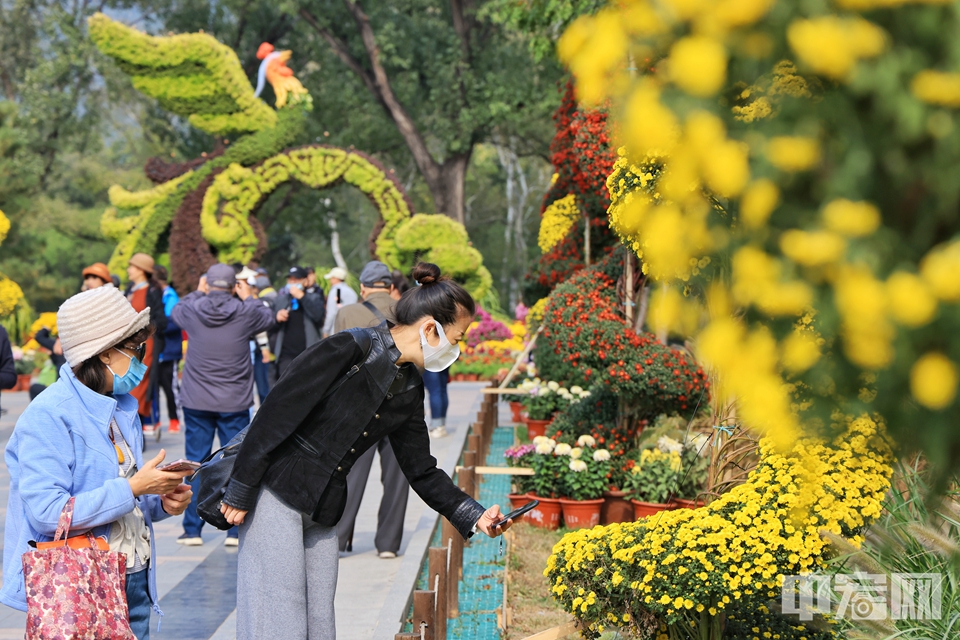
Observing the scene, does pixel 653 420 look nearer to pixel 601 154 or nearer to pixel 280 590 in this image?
pixel 601 154

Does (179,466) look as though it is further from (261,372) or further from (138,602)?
(261,372)

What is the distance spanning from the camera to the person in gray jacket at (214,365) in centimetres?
698

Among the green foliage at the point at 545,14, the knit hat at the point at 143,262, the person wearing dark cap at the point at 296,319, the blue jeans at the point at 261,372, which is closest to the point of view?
the green foliage at the point at 545,14

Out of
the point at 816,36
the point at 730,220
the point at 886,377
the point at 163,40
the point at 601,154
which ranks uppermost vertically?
the point at 163,40

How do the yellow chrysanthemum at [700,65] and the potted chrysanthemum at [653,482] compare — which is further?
the potted chrysanthemum at [653,482]

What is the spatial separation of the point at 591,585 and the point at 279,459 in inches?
61.5

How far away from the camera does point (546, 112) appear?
27109mm

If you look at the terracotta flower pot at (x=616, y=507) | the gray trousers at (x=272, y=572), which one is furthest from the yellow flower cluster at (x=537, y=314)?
the gray trousers at (x=272, y=572)

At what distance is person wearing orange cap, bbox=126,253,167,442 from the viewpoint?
946cm

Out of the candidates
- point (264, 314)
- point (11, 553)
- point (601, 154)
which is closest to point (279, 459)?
point (11, 553)

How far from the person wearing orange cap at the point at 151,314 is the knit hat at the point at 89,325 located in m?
5.84

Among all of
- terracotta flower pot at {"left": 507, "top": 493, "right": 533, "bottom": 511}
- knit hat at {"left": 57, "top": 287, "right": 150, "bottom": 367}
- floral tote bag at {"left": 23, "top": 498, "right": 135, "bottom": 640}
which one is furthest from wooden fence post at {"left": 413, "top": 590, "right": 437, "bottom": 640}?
terracotta flower pot at {"left": 507, "top": 493, "right": 533, "bottom": 511}

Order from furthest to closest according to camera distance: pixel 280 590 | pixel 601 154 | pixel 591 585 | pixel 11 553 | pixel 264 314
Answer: pixel 601 154 < pixel 264 314 < pixel 591 585 < pixel 280 590 < pixel 11 553

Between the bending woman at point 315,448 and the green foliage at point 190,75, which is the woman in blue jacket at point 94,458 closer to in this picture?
the bending woman at point 315,448
